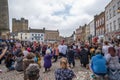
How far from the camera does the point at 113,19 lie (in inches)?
1816

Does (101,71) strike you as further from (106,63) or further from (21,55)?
(21,55)

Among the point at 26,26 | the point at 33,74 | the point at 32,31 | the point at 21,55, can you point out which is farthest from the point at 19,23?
the point at 33,74

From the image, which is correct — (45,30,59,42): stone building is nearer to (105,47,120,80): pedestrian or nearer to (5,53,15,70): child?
(5,53,15,70): child

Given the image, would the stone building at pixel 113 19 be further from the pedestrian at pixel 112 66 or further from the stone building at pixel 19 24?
the stone building at pixel 19 24

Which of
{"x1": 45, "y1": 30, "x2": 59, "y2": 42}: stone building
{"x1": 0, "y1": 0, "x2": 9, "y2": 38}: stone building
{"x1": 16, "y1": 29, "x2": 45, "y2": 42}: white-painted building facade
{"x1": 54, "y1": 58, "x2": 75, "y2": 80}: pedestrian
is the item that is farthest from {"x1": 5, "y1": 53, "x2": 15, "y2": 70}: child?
{"x1": 45, "y1": 30, "x2": 59, "y2": 42}: stone building

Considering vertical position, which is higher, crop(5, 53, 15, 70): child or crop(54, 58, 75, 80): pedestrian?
crop(54, 58, 75, 80): pedestrian

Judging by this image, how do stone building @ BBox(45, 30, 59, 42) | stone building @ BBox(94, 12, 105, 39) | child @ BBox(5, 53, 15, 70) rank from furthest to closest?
stone building @ BBox(45, 30, 59, 42)
stone building @ BBox(94, 12, 105, 39)
child @ BBox(5, 53, 15, 70)

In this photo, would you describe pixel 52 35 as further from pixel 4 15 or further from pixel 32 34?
pixel 4 15

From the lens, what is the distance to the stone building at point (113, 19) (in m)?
42.8

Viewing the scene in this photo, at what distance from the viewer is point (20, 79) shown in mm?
13656

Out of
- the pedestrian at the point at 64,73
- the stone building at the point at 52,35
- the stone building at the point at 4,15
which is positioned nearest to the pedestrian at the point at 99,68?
the pedestrian at the point at 64,73

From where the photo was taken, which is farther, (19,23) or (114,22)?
(19,23)

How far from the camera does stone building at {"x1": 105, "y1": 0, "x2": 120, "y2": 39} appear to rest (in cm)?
4279

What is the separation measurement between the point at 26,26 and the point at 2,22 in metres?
94.4
